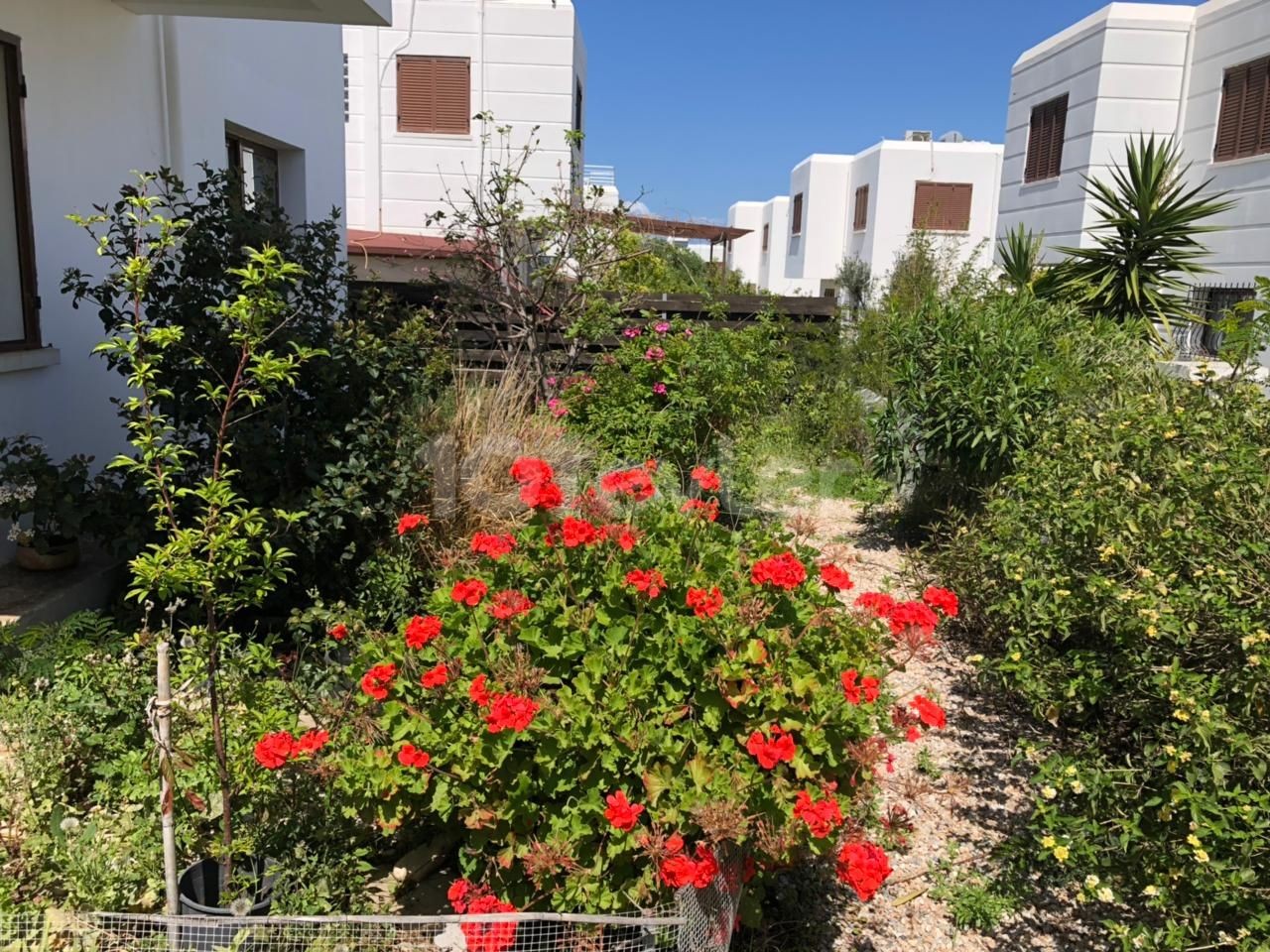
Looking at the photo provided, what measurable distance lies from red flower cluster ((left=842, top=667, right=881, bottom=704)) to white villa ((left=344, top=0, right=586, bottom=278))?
39.9 ft

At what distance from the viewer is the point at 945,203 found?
2559 cm

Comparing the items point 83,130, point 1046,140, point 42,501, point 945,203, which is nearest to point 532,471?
point 42,501

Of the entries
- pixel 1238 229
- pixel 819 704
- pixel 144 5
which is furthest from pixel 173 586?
pixel 1238 229

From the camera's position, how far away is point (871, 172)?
26.6 metres

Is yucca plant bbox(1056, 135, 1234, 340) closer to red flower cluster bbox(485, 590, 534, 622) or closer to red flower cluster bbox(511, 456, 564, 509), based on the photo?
red flower cluster bbox(511, 456, 564, 509)

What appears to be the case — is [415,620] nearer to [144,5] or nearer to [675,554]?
[675,554]

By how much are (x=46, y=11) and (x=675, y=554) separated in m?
4.40

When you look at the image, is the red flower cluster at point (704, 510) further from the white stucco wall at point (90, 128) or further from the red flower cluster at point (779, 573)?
the white stucco wall at point (90, 128)

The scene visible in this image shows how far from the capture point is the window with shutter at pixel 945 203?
25281mm

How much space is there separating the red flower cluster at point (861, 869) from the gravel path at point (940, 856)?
1.25 ft

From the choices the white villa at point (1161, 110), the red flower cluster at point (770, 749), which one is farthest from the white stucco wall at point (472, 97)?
the red flower cluster at point (770, 749)

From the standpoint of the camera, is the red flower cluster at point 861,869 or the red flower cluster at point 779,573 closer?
the red flower cluster at point 861,869

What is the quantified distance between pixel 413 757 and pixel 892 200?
26.3m

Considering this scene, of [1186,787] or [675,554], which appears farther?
[675,554]
